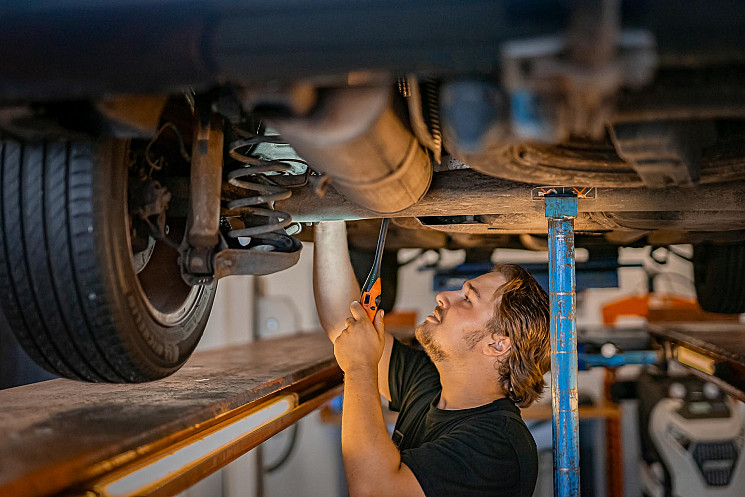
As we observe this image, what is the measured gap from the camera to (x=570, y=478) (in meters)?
1.30

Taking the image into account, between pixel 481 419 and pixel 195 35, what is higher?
pixel 195 35

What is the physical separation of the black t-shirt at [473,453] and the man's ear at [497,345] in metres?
0.13

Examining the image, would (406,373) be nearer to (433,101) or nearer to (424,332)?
(424,332)

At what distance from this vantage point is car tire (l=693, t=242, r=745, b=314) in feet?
7.39

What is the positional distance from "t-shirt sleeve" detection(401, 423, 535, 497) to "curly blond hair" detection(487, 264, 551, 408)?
247 millimetres

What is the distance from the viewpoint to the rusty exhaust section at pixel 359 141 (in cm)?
75

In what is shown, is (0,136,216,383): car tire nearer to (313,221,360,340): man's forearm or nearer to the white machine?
(313,221,360,340): man's forearm

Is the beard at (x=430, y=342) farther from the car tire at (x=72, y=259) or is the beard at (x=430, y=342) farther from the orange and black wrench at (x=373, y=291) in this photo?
the car tire at (x=72, y=259)

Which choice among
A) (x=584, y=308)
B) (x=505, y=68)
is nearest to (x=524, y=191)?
(x=505, y=68)

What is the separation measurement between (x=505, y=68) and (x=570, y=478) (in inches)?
38.5

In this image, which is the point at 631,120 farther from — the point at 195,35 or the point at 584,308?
the point at 584,308

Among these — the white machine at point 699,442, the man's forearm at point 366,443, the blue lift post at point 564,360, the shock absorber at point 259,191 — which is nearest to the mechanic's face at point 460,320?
the man's forearm at point 366,443

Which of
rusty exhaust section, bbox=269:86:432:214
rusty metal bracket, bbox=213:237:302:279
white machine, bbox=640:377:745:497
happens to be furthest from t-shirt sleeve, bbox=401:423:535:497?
white machine, bbox=640:377:745:497

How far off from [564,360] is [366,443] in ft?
1.50
